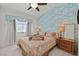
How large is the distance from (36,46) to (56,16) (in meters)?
0.46

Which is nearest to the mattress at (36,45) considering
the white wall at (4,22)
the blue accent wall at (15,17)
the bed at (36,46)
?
the bed at (36,46)

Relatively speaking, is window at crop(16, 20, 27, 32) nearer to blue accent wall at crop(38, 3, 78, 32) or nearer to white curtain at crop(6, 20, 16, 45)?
white curtain at crop(6, 20, 16, 45)

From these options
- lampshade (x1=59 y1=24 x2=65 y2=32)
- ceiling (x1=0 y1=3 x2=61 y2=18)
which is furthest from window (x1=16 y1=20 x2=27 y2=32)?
lampshade (x1=59 y1=24 x2=65 y2=32)

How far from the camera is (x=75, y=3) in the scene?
5.12 ft

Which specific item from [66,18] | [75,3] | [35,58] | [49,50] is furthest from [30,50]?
[75,3]

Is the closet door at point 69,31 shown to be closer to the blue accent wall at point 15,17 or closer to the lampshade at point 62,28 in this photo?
the lampshade at point 62,28

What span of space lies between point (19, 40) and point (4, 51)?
239mm

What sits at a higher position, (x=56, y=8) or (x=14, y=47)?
(x=56, y=8)

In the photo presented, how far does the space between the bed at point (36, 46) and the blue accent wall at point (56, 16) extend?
0.14 meters

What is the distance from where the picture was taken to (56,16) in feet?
5.09

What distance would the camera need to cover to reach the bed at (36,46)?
1.52 metres

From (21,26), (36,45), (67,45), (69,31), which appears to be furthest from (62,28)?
(21,26)

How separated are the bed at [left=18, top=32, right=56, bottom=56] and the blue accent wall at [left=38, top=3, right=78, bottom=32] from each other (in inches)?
5.5

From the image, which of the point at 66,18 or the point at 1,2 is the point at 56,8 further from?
the point at 1,2
